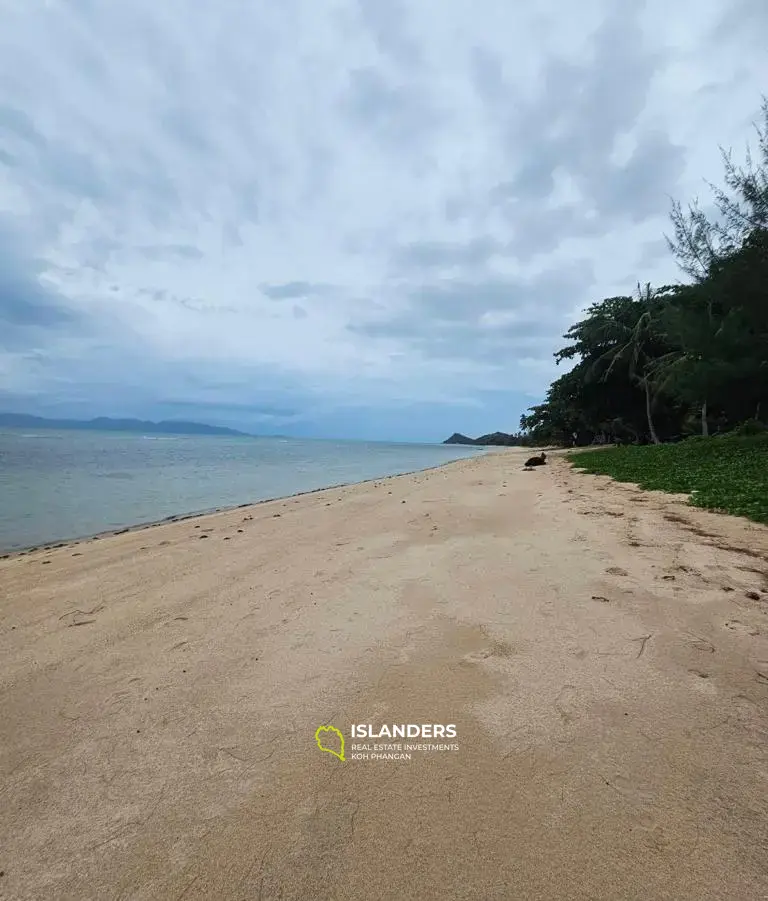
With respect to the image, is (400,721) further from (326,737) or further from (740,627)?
(740,627)

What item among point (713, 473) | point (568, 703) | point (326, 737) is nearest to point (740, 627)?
point (568, 703)

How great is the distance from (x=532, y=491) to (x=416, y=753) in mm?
9203

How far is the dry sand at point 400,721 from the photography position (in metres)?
1.55

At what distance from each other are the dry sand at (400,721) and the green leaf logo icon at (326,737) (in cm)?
3

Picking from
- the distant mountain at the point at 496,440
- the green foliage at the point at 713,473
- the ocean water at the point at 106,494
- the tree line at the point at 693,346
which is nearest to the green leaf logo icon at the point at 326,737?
the green foliage at the point at 713,473

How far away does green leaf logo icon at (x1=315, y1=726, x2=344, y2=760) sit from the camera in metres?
2.12

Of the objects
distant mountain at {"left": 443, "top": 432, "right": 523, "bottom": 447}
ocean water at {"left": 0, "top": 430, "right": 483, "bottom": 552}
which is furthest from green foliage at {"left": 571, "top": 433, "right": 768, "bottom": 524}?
distant mountain at {"left": 443, "top": 432, "right": 523, "bottom": 447}

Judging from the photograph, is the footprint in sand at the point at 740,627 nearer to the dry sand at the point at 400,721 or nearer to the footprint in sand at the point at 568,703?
the dry sand at the point at 400,721

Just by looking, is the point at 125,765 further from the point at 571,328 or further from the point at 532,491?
the point at 571,328

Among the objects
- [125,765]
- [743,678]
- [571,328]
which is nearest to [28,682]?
[125,765]

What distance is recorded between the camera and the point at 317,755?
6.88ft

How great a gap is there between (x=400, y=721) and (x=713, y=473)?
10.8 metres

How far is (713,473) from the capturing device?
33.1 feet

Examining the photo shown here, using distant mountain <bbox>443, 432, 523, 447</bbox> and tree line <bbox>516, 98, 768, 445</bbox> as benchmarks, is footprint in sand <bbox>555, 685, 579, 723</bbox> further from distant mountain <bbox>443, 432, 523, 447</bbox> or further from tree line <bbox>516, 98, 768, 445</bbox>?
distant mountain <bbox>443, 432, 523, 447</bbox>
